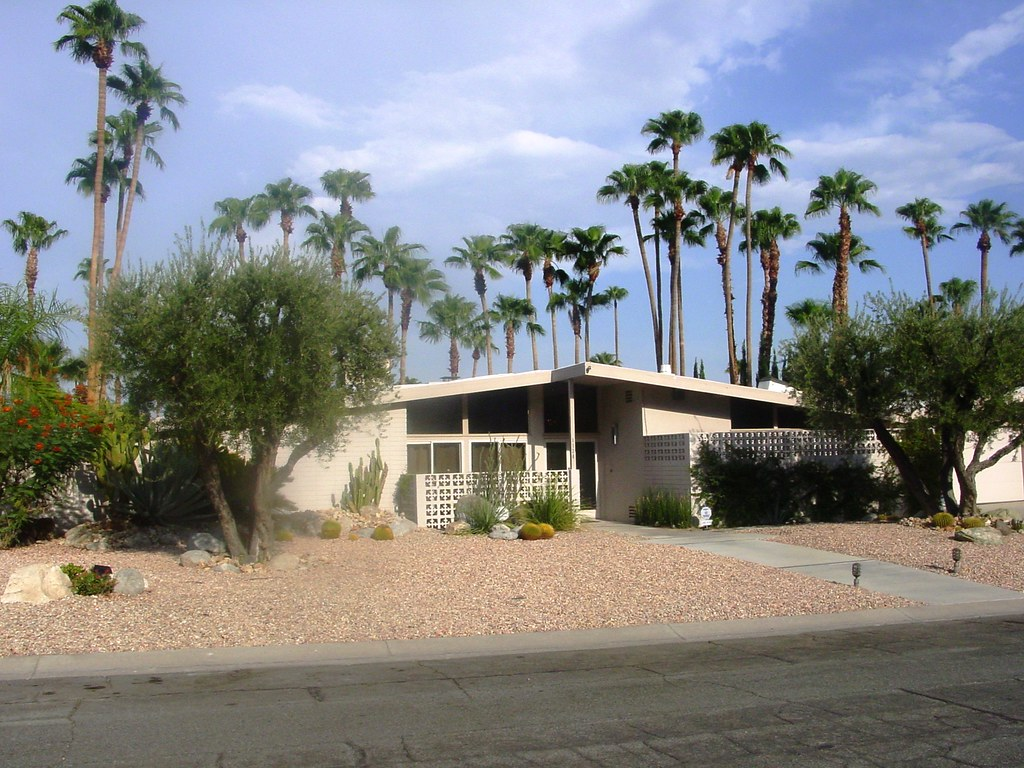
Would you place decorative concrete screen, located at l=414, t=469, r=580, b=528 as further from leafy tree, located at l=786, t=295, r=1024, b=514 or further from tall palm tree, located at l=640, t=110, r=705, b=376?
tall palm tree, located at l=640, t=110, r=705, b=376

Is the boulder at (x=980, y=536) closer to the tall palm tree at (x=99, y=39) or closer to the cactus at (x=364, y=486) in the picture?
the cactus at (x=364, y=486)

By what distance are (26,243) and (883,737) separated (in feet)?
144

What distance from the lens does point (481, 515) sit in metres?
17.8

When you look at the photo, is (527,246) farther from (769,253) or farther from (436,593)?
(436,593)

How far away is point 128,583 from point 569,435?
36.6 feet

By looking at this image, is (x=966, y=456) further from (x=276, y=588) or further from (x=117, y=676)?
(x=117, y=676)

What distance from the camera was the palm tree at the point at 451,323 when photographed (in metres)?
54.2

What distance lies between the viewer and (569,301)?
47.4m

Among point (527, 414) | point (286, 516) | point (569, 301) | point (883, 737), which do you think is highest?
point (569, 301)

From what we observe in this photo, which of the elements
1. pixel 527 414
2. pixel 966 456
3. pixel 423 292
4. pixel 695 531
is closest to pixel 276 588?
pixel 695 531

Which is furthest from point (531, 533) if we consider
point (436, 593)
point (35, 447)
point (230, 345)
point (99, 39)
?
Answer: point (99, 39)

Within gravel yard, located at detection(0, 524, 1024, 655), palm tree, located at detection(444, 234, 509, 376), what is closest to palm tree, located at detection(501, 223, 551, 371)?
palm tree, located at detection(444, 234, 509, 376)

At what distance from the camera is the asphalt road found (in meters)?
6.03

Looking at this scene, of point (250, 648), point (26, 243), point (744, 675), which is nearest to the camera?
point (744, 675)
